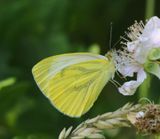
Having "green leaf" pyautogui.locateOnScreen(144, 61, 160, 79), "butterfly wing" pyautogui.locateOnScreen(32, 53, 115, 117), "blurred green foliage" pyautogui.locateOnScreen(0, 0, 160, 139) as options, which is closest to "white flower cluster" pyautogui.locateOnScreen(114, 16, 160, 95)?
"green leaf" pyautogui.locateOnScreen(144, 61, 160, 79)

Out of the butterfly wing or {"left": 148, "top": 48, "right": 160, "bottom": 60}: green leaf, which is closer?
{"left": 148, "top": 48, "right": 160, "bottom": 60}: green leaf

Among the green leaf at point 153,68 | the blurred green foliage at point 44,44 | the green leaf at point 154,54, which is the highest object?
the green leaf at point 154,54

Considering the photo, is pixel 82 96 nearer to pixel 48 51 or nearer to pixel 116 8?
pixel 48 51

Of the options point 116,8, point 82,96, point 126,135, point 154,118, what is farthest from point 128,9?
point 154,118

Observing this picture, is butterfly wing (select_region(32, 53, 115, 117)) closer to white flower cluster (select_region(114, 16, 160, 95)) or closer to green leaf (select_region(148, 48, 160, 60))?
white flower cluster (select_region(114, 16, 160, 95))

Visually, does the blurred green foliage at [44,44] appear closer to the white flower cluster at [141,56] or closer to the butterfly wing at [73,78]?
the butterfly wing at [73,78]

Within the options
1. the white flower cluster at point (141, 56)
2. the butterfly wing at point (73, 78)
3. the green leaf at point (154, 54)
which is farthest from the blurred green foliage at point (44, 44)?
the green leaf at point (154, 54)
